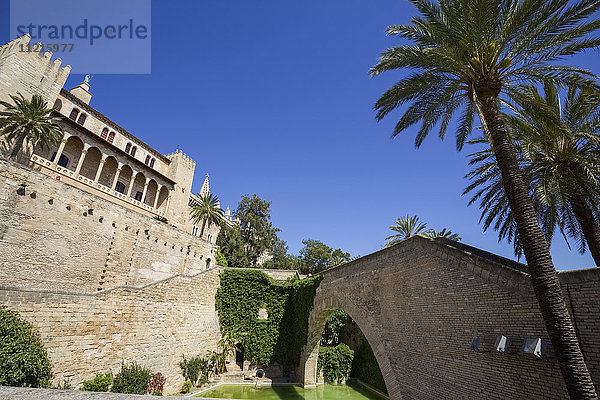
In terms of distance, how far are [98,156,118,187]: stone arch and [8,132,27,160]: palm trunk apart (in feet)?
25.4

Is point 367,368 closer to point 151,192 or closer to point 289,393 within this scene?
point 289,393

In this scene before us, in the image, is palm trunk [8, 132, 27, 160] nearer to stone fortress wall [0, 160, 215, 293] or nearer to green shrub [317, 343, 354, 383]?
stone fortress wall [0, 160, 215, 293]

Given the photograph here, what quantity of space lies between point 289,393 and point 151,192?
25.8 m

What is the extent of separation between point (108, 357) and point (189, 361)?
5.92 meters

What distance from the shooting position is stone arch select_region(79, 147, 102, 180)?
Result: 26.7 metres

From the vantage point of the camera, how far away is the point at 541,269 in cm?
A: 616

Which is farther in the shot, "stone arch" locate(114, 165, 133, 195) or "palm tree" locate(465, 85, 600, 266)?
"stone arch" locate(114, 165, 133, 195)

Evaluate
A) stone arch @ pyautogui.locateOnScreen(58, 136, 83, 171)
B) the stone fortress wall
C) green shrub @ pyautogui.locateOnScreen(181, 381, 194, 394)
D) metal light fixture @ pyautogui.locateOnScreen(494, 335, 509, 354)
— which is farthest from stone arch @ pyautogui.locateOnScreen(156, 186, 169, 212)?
metal light fixture @ pyautogui.locateOnScreen(494, 335, 509, 354)

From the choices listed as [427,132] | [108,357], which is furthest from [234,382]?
[427,132]

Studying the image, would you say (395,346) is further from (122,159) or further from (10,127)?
(122,159)

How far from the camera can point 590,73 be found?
25.2 feet

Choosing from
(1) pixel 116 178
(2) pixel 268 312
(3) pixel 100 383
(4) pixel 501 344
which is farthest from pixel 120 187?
(4) pixel 501 344

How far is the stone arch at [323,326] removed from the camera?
11895mm

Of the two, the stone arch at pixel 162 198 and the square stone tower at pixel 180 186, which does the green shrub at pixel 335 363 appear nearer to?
the square stone tower at pixel 180 186
